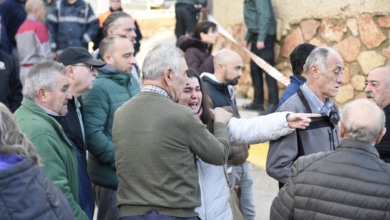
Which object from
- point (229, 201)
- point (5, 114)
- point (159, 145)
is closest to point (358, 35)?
point (229, 201)

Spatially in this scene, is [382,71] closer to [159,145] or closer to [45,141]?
[159,145]

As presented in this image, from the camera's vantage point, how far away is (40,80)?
13.9 ft

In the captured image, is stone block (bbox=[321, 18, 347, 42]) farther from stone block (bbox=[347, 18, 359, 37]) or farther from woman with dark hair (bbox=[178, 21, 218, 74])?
woman with dark hair (bbox=[178, 21, 218, 74])

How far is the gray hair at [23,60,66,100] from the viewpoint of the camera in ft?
13.8

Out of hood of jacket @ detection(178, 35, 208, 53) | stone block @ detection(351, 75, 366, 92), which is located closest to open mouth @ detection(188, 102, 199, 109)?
hood of jacket @ detection(178, 35, 208, 53)

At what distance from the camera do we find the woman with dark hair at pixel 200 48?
7836mm

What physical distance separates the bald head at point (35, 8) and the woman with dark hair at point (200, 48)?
8.79 ft

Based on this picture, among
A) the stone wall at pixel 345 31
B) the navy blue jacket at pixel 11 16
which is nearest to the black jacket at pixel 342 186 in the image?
the stone wall at pixel 345 31

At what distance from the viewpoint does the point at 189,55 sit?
7.99 m

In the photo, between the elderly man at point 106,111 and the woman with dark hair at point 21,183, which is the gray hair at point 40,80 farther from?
the woman with dark hair at point 21,183

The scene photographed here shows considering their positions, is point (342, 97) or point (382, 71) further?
point (342, 97)

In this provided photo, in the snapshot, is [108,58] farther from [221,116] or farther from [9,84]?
[9,84]

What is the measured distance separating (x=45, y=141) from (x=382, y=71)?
2594 mm

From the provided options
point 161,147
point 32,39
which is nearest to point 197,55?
point 32,39
